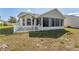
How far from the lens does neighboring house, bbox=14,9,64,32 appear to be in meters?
4.06

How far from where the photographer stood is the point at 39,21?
4074 mm

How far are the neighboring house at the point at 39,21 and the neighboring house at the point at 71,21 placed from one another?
50mm

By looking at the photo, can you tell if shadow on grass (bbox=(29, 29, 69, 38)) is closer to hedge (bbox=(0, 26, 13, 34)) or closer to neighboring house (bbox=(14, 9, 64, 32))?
neighboring house (bbox=(14, 9, 64, 32))

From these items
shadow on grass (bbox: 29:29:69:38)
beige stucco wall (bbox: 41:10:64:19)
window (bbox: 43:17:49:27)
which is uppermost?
beige stucco wall (bbox: 41:10:64:19)

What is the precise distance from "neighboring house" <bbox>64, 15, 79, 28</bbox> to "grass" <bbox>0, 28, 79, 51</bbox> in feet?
0.16

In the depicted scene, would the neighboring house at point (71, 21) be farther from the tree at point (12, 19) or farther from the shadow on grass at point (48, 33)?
the tree at point (12, 19)

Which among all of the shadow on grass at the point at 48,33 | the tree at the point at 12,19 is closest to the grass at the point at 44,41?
the shadow on grass at the point at 48,33

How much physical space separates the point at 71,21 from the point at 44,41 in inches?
15.7

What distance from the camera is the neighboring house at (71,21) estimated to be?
4039 mm

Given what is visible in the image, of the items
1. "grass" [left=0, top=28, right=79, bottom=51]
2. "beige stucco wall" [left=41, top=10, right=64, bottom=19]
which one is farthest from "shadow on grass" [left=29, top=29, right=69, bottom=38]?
"beige stucco wall" [left=41, top=10, right=64, bottom=19]

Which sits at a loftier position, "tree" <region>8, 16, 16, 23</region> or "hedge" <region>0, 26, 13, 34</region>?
"tree" <region>8, 16, 16, 23</region>
